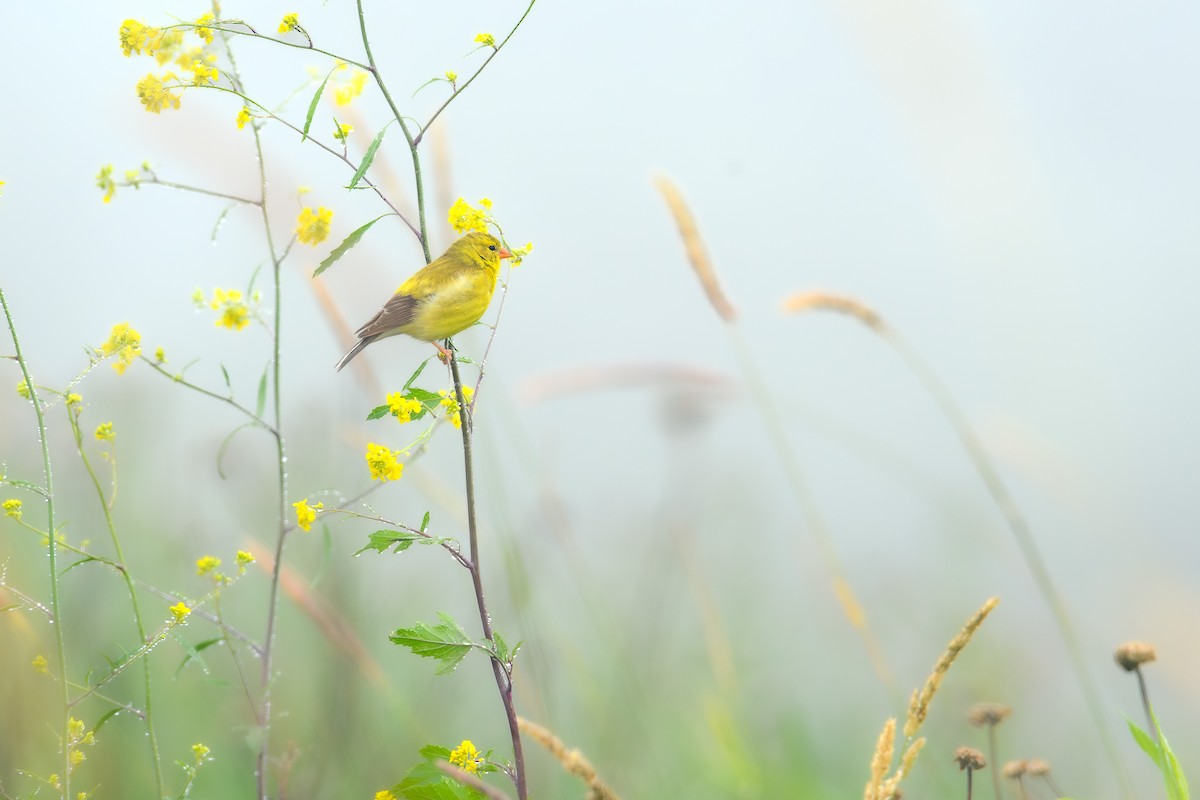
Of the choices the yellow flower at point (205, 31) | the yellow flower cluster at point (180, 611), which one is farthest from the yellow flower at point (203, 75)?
the yellow flower cluster at point (180, 611)

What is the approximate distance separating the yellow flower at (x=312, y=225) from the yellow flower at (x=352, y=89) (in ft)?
0.48

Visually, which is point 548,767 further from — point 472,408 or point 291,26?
point 291,26

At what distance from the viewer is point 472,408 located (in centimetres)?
118

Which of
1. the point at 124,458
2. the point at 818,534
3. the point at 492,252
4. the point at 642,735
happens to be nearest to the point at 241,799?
the point at 642,735

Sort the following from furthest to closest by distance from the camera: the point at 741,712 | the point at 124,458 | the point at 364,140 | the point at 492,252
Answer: the point at 124,458, the point at 741,712, the point at 364,140, the point at 492,252

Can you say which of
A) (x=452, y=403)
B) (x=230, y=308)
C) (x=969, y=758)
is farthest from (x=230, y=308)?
(x=969, y=758)

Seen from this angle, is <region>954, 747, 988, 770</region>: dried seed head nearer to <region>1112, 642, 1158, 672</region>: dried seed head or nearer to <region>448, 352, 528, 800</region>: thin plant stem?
<region>1112, 642, 1158, 672</region>: dried seed head

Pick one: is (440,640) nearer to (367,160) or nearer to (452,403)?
(452,403)

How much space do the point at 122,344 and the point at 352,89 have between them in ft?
1.46

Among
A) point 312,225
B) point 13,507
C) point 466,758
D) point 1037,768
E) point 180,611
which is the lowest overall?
point 1037,768

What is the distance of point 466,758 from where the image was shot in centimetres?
119

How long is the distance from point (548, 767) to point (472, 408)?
3.70 feet

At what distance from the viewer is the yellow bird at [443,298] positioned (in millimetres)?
1189

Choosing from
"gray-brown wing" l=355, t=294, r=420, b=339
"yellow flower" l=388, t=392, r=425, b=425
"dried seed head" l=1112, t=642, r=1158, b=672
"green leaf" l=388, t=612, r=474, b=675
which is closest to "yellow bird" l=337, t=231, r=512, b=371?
"gray-brown wing" l=355, t=294, r=420, b=339
